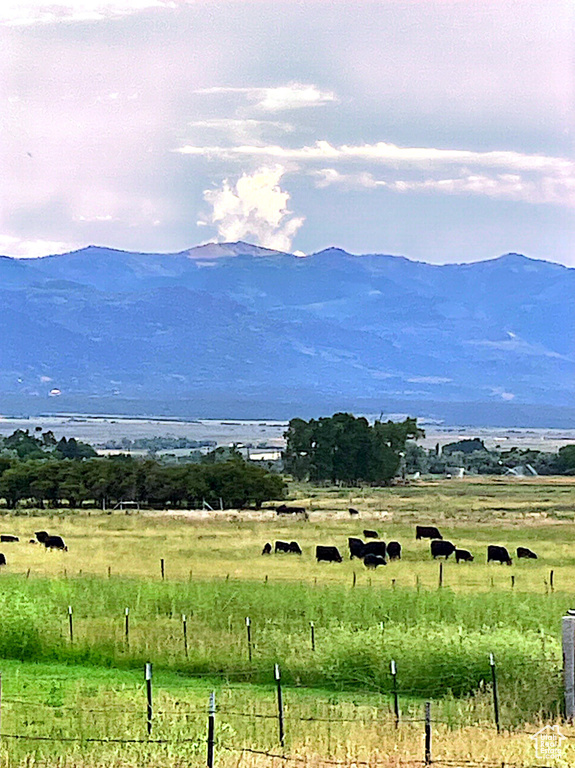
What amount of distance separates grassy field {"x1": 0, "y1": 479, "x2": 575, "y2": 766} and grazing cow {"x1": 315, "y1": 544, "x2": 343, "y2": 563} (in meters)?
0.36

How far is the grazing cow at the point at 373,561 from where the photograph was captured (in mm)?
43147

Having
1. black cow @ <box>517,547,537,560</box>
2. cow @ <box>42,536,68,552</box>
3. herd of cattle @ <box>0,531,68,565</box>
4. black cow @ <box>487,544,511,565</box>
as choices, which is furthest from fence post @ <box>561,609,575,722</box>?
cow @ <box>42,536,68,552</box>

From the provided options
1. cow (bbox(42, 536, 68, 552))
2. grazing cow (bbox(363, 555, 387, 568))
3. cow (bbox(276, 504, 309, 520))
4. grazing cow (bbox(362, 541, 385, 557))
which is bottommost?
grazing cow (bbox(363, 555, 387, 568))

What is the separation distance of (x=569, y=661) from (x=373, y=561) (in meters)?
25.5

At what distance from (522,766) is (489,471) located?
122111 mm

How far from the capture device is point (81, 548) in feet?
164

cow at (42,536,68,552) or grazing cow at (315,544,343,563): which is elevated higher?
cow at (42,536,68,552)

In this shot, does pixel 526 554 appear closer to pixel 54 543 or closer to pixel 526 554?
pixel 526 554

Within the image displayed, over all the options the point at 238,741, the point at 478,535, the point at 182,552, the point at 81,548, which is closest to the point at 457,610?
the point at 238,741

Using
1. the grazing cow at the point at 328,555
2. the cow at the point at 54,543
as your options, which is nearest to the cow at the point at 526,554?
the grazing cow at the point at 328,555

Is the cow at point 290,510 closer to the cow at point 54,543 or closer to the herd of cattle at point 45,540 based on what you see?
the herd of cattle at point 45,540

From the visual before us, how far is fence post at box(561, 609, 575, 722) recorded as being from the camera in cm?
1788

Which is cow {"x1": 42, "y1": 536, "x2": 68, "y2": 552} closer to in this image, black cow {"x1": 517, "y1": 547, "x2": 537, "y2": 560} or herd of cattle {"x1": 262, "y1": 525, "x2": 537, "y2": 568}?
herd of cattle {"x1": 262, "y1": 525, "x2": 537, "y2": 568}

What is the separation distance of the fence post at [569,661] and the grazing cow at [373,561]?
81.2 feet
